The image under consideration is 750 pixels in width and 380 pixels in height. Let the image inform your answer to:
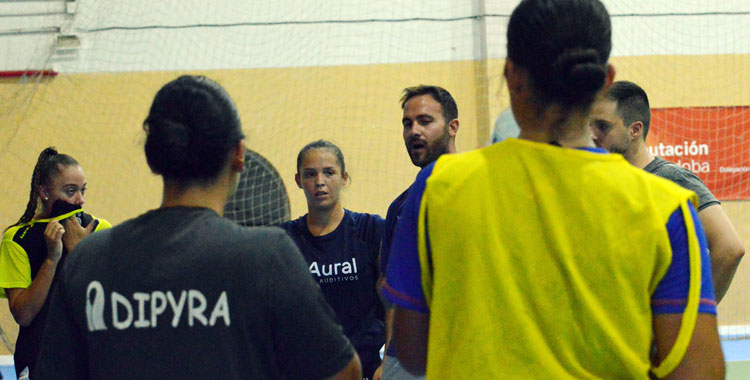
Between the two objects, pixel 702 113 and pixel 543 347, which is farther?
pixel 702 113

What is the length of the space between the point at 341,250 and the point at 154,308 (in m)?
1.97

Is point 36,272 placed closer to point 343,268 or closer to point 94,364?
point 343,268

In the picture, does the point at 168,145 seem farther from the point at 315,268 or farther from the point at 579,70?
the point at 315,268

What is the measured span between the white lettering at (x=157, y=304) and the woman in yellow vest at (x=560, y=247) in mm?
409

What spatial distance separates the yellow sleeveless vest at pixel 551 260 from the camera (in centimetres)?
103

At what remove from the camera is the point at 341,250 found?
3.06m

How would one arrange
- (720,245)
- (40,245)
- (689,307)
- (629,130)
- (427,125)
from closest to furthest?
1. (689,307)
2. (720,245)
3. (629,130)
4. (427,125)
5. (40,245)

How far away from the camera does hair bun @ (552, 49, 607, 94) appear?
1.06 metres

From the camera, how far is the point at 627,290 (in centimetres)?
103

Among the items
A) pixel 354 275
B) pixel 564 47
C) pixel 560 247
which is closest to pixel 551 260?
pixel 560 247

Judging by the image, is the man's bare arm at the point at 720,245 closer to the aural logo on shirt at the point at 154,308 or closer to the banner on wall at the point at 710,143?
the aural logo on shirt at the point at 154,308

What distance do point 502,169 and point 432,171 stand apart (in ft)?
0.39

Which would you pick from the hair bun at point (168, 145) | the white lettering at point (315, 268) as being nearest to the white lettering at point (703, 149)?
the white lettering at point (315, 268)

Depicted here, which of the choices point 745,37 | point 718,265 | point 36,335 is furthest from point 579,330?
point 745,37
